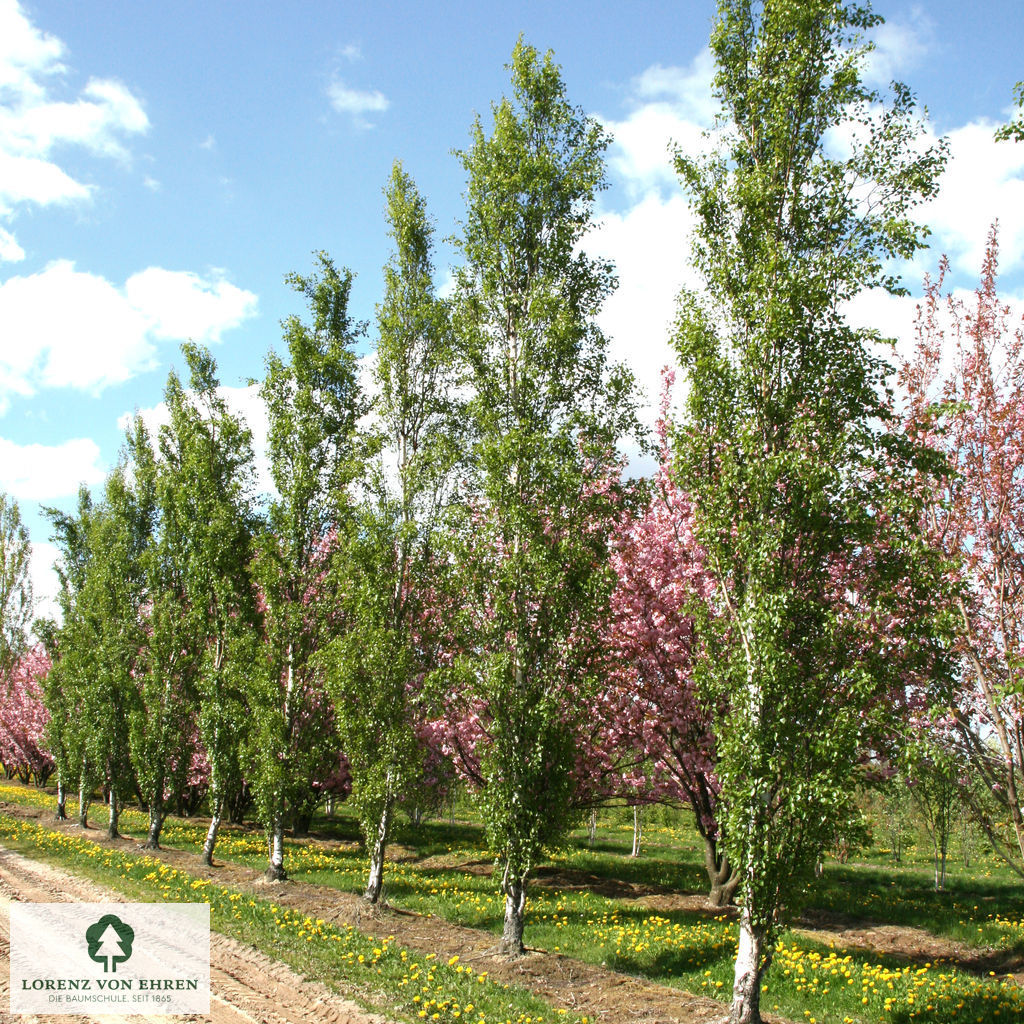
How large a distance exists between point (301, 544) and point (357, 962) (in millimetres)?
12513

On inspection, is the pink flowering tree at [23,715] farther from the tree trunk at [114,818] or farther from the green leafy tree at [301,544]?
the green leafy tree at [301,544]

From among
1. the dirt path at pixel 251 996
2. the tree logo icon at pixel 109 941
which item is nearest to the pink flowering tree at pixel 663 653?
the dirt path at pixel 251 996

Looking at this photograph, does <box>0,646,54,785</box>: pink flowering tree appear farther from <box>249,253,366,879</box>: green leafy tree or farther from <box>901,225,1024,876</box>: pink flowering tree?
<box>901,225,1024,876</box>: pink flowering tree

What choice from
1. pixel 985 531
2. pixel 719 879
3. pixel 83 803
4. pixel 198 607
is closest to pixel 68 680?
pixel 83 803

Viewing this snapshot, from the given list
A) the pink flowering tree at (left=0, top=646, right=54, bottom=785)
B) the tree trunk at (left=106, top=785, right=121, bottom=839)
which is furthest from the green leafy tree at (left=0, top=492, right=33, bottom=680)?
the tree trunk at (left=106, top=785, right=121, bottom=839)

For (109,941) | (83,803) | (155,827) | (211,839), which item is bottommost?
(83,803)

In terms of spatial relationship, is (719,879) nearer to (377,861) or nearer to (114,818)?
(377,861)

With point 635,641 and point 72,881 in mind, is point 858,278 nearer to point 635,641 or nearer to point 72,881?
point 635,641

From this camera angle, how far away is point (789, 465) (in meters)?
9.98

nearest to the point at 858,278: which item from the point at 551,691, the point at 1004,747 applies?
the point at 1004,747

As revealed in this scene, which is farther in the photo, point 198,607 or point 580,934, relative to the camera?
point 198,607

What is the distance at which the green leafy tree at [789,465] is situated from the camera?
9.33m

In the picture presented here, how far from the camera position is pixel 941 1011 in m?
9.36

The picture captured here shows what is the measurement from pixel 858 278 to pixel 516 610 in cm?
773
